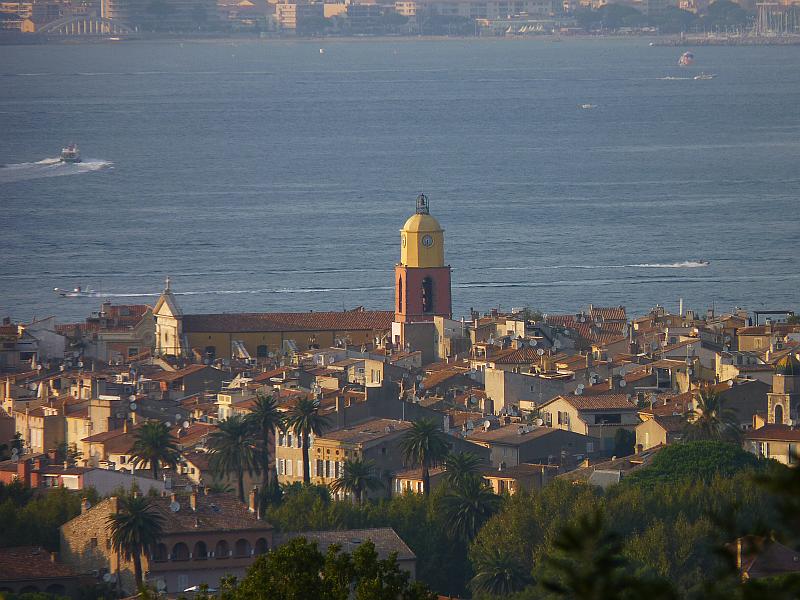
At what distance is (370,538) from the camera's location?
34.6 m

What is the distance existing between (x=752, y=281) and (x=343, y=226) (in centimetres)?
2783

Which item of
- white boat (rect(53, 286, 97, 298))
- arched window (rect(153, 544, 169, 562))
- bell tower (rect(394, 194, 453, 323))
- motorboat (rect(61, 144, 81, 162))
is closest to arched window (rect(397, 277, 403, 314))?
bell tower (rect(394, 194, 453, 323))

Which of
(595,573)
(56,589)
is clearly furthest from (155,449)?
(595,573)

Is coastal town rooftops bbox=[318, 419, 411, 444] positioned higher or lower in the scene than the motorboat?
higher

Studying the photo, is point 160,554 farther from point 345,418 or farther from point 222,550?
point 345,418

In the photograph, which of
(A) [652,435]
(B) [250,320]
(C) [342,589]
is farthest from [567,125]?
(C) [342,589]

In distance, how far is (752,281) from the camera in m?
89.5

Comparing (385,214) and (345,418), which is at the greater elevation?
(345,418)

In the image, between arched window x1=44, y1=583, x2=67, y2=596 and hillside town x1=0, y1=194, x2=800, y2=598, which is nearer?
arched window x1=44, y1=583, x2=67, y2=596

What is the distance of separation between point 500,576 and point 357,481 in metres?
7.99

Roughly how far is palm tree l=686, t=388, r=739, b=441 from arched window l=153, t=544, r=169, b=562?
446 inches

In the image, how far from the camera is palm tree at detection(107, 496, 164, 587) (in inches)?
1353

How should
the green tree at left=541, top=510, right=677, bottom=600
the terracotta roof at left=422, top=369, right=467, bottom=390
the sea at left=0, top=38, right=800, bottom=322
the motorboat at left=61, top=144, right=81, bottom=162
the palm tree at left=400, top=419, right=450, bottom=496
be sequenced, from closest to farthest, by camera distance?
the green tree at left=541, top=510, right=677, bottom=600, the palm tree at left=400, top=419, right=450, bottom=496, the terracotta roof at left=422, top=369, right=467, bottom=390, the sea at left=0, top=38, right=800, bottom=322, the motorboat at left=61, top=144, right=81, bottom=162

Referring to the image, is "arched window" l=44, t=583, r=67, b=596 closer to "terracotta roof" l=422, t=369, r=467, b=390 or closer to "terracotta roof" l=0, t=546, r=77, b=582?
"terracotta roof" l=0, t=546, r=77, b=582
